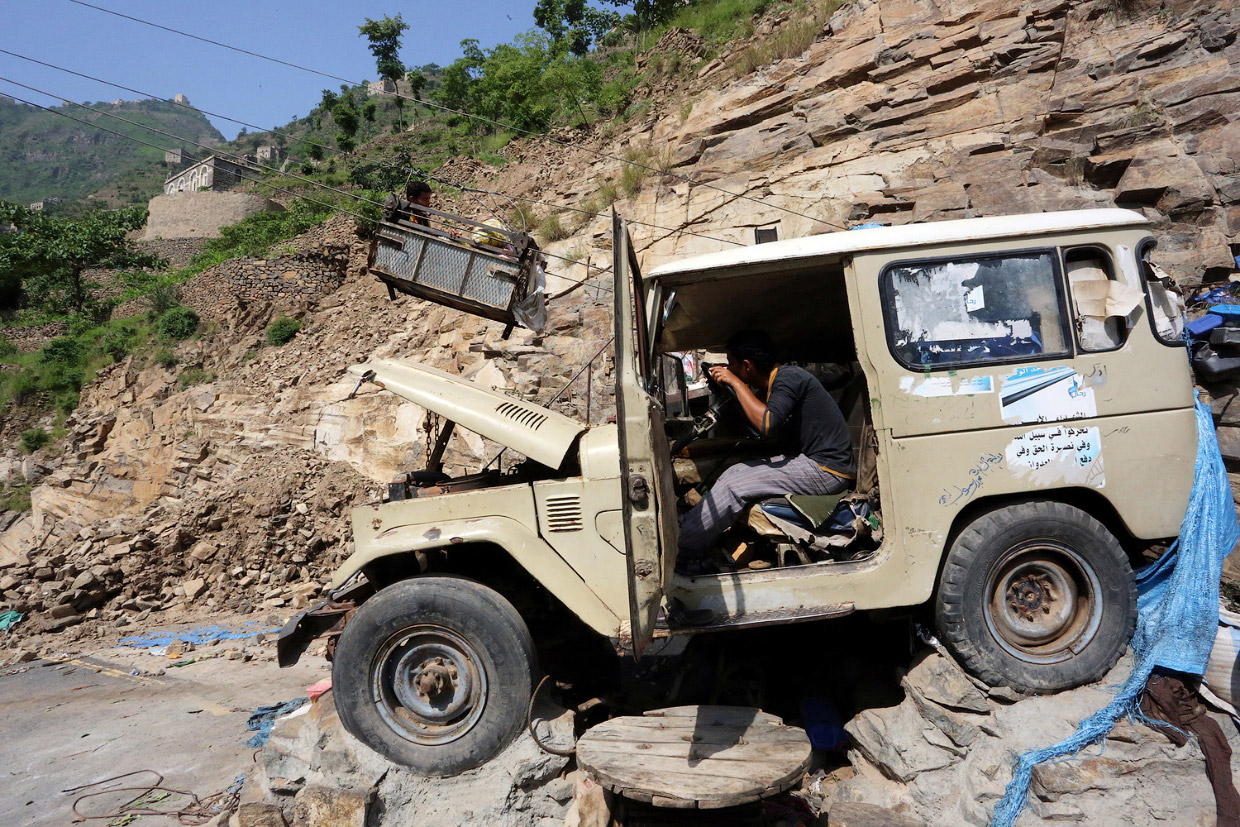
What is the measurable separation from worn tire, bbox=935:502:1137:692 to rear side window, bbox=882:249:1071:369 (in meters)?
0.82

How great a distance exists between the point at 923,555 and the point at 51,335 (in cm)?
3075

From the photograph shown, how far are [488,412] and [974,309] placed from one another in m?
2.55

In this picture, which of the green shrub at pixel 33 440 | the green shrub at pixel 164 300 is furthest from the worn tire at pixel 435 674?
the green shrub at pixel 164 300

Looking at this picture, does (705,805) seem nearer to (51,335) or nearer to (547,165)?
(547,165)

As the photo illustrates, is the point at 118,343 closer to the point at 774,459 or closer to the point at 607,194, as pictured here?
the point at 607,194

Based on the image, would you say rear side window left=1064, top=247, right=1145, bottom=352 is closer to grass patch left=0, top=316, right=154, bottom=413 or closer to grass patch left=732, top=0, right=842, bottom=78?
grass patch left=732, top=0, right=842, bottom=78

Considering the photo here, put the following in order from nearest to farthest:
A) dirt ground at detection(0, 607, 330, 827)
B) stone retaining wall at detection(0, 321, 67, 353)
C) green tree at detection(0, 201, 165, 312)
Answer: dirt ground at detection(0, 607, 330, 827) < stone retaining wall at detection(0, 321, 67, 353) < green tree at detection(0, 201, 165, 312)

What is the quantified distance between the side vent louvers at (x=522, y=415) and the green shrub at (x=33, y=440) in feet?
61.3

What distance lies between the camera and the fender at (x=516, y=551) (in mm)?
3428

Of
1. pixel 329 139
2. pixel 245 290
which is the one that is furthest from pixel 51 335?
pixel 329 139

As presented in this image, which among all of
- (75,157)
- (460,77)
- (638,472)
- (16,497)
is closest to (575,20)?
(460,77)

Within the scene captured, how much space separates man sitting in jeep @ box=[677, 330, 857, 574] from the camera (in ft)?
12.2

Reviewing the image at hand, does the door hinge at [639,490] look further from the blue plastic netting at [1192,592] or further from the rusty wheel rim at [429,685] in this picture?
the blue plastic netting at [1192,592]

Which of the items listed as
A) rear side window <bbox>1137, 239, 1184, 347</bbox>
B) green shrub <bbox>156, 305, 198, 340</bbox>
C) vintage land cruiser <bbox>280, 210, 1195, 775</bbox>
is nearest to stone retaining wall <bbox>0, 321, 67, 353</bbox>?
green shrub <bbox>156, 305, 198, 340</bbox>
